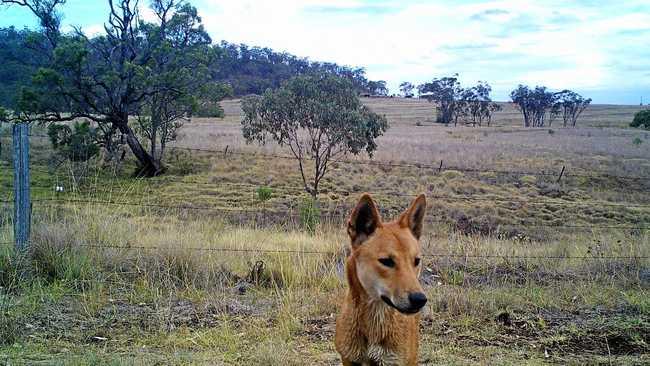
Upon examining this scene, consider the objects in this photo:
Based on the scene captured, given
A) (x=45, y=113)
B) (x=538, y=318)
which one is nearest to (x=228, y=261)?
(x=538, y=318)

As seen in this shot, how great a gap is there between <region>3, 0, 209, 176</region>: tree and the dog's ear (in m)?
19.9

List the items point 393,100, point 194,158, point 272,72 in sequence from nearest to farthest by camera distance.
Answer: point 194,158 < point 272,72 < point 393,100

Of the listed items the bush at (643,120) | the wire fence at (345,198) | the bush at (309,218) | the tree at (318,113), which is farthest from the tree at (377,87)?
the bush at (309,218)

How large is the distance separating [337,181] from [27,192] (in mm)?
16877

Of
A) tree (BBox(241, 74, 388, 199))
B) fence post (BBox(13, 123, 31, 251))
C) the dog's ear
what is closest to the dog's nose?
the dog's ear

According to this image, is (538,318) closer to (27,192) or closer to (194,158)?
(27,192)

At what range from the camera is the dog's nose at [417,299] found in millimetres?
3626

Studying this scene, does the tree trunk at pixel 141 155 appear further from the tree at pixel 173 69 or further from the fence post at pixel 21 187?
the fence post at pixel 21 187

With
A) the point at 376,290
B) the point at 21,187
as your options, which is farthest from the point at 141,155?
the point at 376,290

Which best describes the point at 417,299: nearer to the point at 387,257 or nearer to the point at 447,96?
the point at 387,257

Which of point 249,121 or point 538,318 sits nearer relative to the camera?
point 538,318

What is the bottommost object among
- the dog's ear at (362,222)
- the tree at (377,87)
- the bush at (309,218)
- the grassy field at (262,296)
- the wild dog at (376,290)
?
the grassy field at (262,296)

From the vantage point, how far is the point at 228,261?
762cm

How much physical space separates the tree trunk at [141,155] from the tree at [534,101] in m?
67.4
